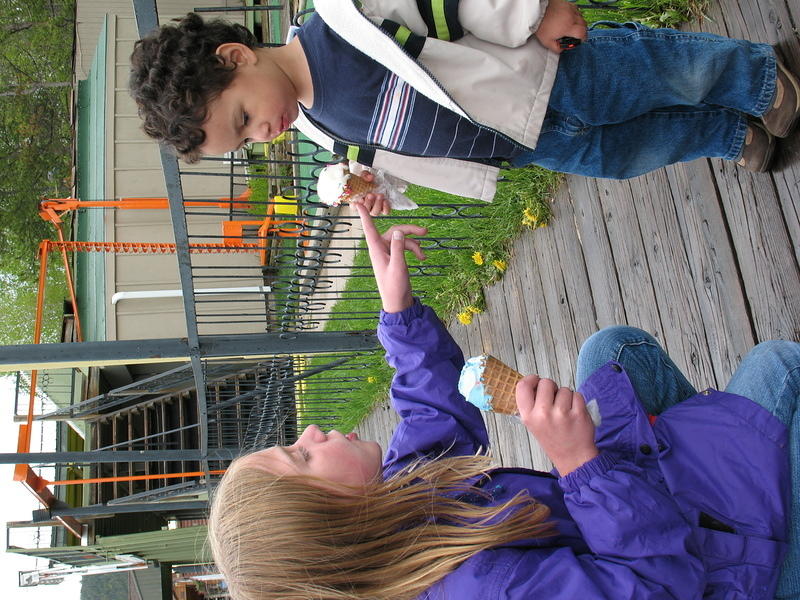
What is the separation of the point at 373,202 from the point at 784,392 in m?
1.57

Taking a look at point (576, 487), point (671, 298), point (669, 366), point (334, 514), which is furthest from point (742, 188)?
point (334, 514)

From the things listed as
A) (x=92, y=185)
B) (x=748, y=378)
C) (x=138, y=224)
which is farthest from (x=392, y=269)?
(x=92, y=185)

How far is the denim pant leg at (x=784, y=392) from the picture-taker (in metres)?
1.64

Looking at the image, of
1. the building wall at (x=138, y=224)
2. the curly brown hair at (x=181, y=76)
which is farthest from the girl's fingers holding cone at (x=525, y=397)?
the building wall at (x=138, y=224)

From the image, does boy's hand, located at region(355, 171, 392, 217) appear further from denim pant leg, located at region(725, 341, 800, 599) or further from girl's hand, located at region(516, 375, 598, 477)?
denim pant leg, located at region(725, 341, 800, 599)

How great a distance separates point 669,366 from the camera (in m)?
2.11

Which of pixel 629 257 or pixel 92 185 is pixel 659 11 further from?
pixel 92 185

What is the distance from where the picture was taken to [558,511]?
1.83 meters

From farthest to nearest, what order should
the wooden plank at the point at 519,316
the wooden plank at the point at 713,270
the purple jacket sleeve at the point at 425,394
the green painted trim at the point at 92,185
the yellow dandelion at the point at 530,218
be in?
the green painted trim at the point at 92,185, the wooden plank at the point at 519,316, the yellow dandelion at the point at 530,218, the wooden plank at the point at 713,270, the purple jacket sleeve at the point at 425,394

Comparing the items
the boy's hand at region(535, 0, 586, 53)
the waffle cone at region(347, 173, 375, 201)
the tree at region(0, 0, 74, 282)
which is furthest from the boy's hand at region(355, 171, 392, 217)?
the tree at region(0, 0, 74, 282)

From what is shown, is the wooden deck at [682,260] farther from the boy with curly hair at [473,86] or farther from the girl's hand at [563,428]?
the girl's hand at [563,428]

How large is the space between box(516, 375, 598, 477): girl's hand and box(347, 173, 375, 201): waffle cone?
1302 millimetres

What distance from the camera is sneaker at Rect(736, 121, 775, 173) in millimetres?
2385

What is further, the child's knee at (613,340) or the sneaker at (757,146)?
the sneaker at (757,146)
